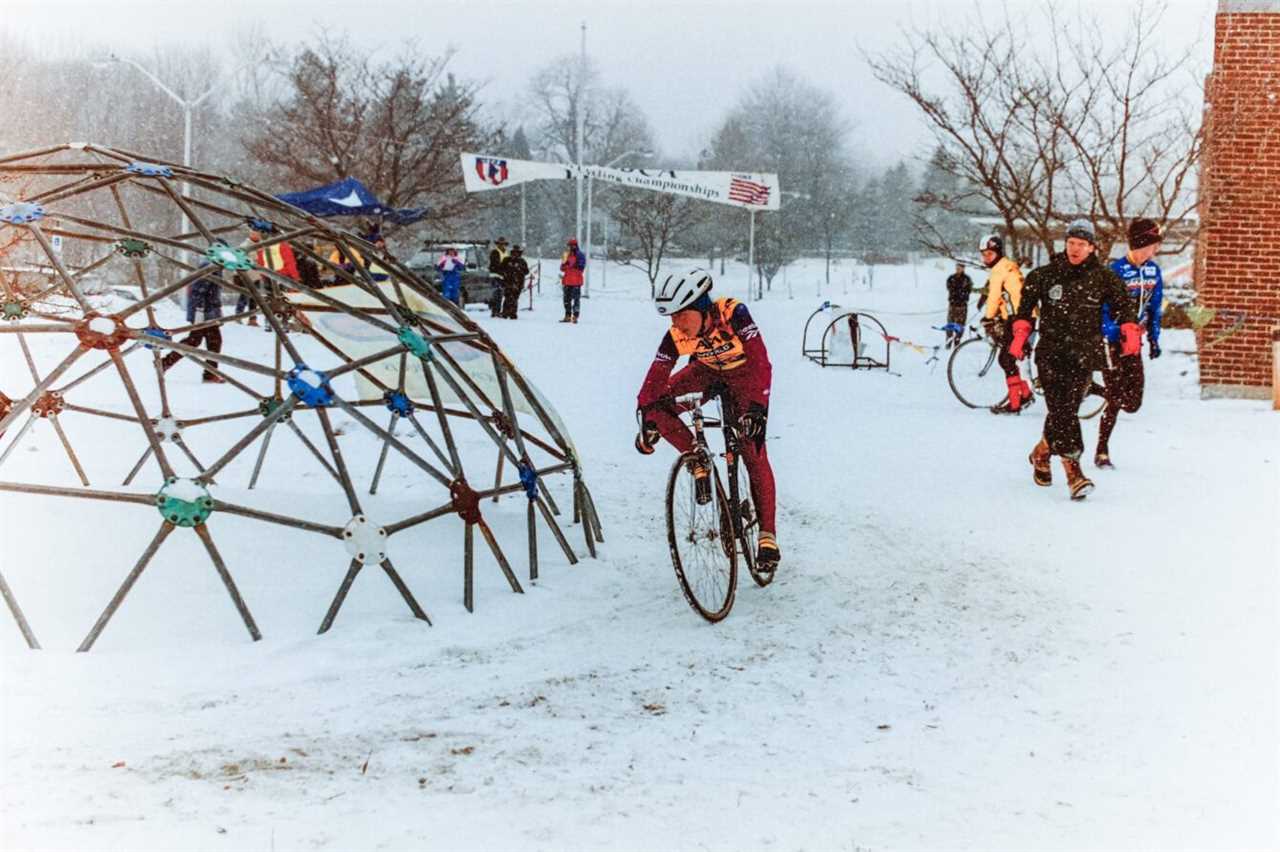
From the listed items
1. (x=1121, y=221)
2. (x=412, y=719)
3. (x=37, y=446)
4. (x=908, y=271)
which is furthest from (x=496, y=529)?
(x=908, y=271)

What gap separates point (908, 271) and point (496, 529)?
52.1 m

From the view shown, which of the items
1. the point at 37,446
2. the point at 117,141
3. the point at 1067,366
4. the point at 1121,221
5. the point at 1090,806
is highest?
the point at 117,141

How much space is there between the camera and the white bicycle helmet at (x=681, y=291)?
5254mm

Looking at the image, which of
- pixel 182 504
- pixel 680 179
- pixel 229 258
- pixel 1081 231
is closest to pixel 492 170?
pixel 680 179

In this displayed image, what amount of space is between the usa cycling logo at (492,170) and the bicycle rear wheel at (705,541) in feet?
78.5

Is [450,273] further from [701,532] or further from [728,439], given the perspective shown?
[701,532]

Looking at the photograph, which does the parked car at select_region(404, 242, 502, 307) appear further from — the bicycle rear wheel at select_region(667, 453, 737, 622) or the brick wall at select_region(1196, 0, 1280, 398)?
the bicycle rear wheel at select_region(667, 453, 737, 622)

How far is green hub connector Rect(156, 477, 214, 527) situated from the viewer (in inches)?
176

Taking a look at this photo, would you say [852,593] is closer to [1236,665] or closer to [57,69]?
[1236,665]

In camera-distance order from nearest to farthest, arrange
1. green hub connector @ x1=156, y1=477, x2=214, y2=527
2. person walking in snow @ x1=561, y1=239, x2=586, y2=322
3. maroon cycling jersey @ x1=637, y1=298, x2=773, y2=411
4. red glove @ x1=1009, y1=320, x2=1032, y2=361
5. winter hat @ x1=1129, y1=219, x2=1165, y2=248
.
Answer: green hub connector @ x1=156, y1=477, x2=214, y2=527
maroon cycling jersey @ x1=637, y1=298, x2=773, y2=411
red glove @ x1=1009, y1=320, x2=1032, y2=361
winter hat @ x1=1129, y1=219, x2=1165, y2=248
person walking in snow @ x1=561, y1=239, x2=586, y2=322

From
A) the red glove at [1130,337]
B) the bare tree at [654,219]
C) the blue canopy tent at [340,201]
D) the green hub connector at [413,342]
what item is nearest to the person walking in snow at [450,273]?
the blue canopy tent at [340,201]

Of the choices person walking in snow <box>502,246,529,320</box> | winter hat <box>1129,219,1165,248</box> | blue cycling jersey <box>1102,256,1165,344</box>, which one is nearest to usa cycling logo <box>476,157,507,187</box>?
person walking in snow <box>502,246,529,320</box>

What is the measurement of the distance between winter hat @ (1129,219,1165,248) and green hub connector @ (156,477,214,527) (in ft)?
25.3

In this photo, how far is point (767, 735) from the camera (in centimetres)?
388
